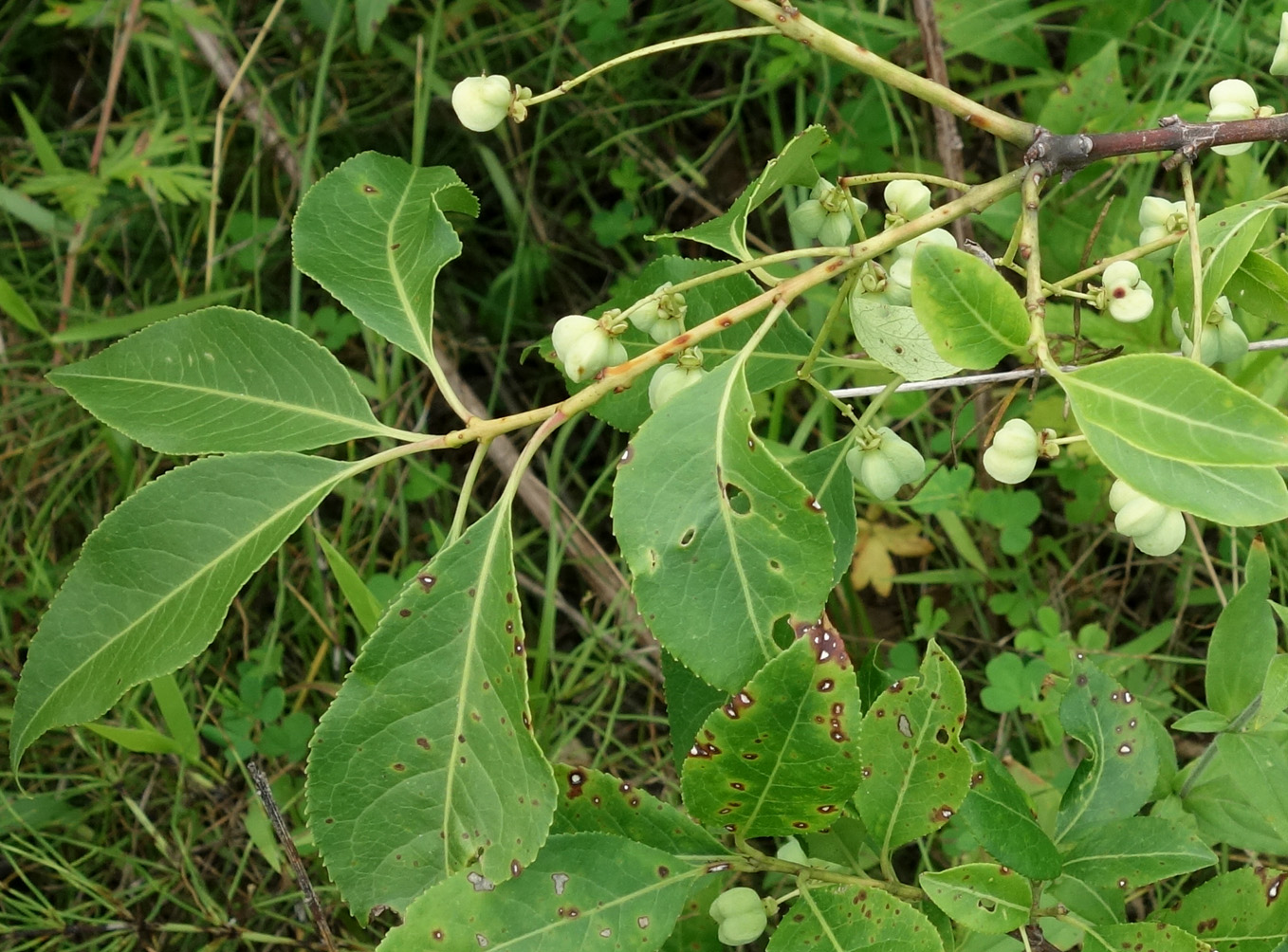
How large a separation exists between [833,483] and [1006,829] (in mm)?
434

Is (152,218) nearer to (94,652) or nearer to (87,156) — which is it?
(87,156)

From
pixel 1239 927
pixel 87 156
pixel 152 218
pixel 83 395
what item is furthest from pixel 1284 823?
pixel 87 156

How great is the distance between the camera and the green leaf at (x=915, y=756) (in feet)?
3.75

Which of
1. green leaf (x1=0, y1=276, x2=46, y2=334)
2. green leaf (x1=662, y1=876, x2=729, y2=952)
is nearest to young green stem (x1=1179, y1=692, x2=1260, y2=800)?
green leaf (x1=662, y1=876, x2=729, y2=952)

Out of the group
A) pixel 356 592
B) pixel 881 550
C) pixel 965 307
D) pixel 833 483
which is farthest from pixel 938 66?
pixel 356 592

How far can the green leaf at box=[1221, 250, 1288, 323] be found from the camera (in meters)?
1.19

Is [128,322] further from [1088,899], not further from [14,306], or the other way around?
[1088,899]

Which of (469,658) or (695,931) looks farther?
(695,931)

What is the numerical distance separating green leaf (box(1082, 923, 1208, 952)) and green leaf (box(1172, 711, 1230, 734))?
285mm

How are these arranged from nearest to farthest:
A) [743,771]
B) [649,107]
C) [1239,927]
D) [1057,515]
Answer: [743,771]
[1239,927]
[1057,515]
[649,107]

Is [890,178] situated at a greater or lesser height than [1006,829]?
greater

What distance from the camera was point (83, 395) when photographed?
1.25 m

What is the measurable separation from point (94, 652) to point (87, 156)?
211cm

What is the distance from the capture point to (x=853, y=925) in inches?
43.7
